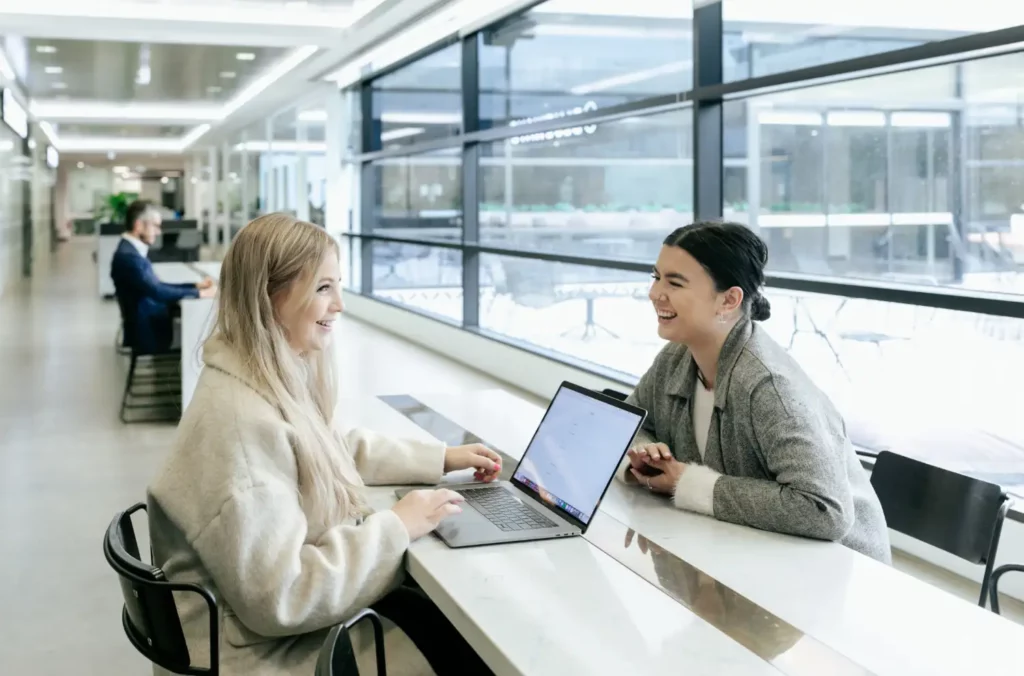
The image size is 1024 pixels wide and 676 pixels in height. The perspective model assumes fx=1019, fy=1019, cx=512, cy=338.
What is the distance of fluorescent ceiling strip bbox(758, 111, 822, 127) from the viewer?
499 cm

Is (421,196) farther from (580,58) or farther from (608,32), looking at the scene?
(608,32)

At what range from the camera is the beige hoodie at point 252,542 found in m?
1.58

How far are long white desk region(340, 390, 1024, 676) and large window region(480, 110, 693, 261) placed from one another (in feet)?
14.1

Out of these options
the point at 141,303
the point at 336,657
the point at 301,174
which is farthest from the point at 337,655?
the point at 301,174

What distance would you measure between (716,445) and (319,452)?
807 mm

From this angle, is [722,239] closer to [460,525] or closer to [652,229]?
[460,525]

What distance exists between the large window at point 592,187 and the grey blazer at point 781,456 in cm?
393

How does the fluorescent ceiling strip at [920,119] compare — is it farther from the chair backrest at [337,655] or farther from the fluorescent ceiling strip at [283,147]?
the fluorescent ceiling strip at [283,147]

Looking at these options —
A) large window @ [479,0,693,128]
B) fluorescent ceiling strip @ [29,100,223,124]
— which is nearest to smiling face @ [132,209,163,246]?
large window @ [479,0,693,128]

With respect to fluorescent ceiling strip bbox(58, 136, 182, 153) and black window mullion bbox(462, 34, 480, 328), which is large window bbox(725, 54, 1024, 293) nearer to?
black window mullion bbox(462, 34, 480, 328)

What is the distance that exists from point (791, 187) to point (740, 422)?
3483 mm

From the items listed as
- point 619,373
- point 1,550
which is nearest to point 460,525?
point 1,550

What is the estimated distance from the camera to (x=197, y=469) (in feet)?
5.34

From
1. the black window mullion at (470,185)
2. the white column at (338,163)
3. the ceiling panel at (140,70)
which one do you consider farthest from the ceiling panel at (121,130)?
the black window mullion at (470,185)
